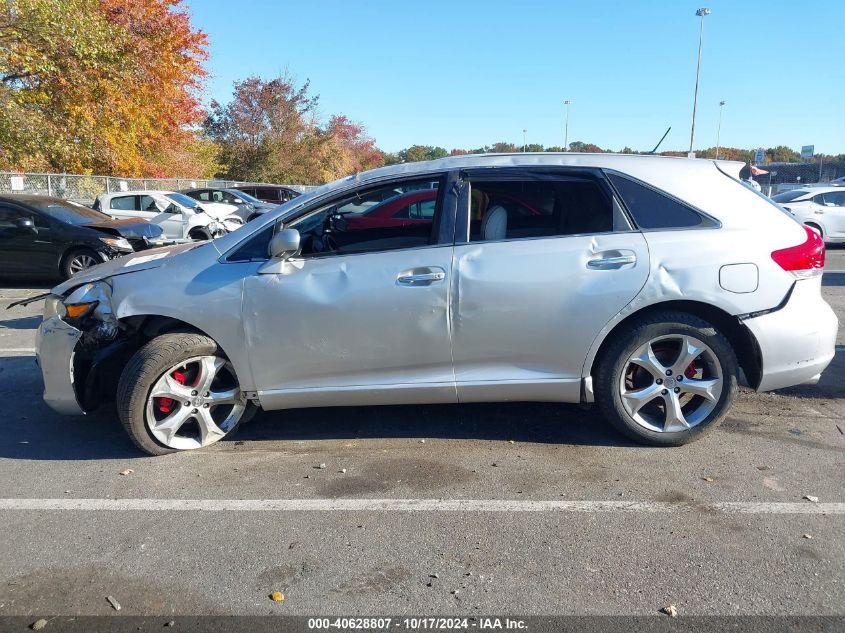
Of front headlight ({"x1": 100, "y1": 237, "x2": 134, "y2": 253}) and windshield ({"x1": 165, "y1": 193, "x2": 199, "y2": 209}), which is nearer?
front headlight ({"x1": 100, "y1": 237, "x2": 134, "y2": 253})

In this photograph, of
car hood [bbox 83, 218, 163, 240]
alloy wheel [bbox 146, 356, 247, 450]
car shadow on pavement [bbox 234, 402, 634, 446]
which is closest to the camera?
alloy wheel [bbox 146, 356, 247, 450]

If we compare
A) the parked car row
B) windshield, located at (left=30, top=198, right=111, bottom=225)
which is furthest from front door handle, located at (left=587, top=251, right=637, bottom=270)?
windshield, located at (left=30, top=198, right=111, bottom=225)

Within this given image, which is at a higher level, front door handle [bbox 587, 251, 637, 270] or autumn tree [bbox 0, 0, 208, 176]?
autumn tree [bbox 0, 0, 208, 176]

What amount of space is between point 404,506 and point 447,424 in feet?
3.76

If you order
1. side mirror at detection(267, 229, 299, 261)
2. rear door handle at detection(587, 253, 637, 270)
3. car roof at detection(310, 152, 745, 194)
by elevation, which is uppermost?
car roof at detection(310, 152, 745, 194)

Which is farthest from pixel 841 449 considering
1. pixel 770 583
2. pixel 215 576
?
pixel 215 576

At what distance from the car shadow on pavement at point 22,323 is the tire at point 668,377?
21.8ft

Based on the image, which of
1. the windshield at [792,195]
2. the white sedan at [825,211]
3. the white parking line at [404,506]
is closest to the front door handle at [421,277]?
the white parking line at [404,506]

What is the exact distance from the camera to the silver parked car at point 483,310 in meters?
3.87

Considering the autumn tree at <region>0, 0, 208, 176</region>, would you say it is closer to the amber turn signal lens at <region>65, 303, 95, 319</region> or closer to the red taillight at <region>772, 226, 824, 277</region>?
the amber turn signal lens at <region>65, 303, 95, 319</region>

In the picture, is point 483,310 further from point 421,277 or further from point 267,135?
point 267,135

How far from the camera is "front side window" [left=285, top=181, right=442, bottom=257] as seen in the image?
4.09 metres

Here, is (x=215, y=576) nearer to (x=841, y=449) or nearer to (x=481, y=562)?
(x=481, y=562)

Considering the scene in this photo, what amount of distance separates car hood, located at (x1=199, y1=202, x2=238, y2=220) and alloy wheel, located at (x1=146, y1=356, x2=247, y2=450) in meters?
13.7
